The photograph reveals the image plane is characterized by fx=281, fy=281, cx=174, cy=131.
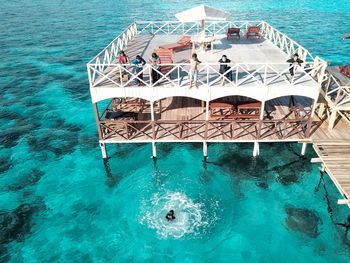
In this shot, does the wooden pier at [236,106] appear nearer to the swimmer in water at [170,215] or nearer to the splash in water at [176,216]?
the splash in water at [176,216]

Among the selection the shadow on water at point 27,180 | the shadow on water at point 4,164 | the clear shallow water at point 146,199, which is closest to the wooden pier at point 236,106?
the clear shallow water at point 146,199

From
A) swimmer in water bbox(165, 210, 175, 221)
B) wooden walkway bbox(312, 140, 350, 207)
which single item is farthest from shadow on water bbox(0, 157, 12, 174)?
wooden walkway bbox(312, 140, 350, 207)

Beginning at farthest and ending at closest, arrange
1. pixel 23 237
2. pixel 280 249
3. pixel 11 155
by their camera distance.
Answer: pixel 11 155 → pixel 23 237 → pixel 280 249

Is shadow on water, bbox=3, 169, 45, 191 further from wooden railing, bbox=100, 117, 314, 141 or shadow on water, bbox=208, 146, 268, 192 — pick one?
shadow on water, bbox=208, 146, 268, 192

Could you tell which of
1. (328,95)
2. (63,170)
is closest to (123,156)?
(63,170)

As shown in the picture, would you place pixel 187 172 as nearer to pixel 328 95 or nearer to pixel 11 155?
pixel 328 95
